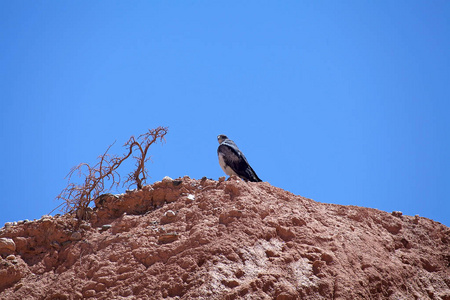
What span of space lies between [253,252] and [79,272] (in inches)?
110

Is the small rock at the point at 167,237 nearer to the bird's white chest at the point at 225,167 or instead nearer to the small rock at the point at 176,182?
the small rock at the point at 176,182

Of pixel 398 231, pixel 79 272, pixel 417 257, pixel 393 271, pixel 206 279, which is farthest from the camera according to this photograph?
pixel 398 231

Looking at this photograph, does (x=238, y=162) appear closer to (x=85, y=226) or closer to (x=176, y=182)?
(x=176, y=182)

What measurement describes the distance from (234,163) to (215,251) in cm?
509

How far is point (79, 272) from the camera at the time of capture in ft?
24.6

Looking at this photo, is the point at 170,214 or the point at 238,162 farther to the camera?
the point at 238,162

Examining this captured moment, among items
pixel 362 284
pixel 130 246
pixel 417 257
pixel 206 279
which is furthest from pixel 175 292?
pixel 417 257

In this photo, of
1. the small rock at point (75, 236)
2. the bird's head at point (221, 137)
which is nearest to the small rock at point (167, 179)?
the small rock at point (75, 236)

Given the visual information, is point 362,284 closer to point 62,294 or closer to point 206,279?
point 206,279

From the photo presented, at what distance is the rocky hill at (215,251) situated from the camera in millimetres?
7094

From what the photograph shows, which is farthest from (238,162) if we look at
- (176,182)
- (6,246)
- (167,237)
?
(6,246)

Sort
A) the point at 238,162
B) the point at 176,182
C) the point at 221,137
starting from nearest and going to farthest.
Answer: the point at 176,182
the point at 238,162
the point at 221,137

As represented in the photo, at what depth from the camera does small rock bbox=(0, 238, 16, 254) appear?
26.2 feet

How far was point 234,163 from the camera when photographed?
40.2 feet
